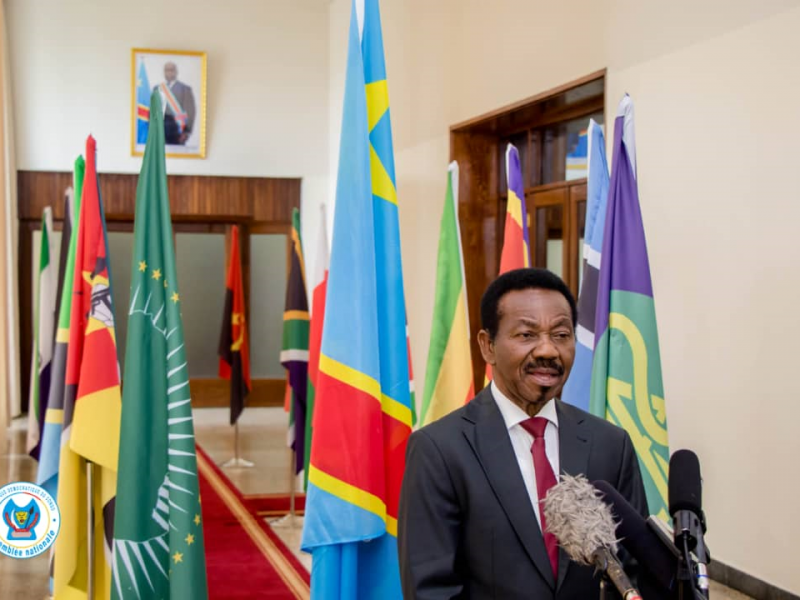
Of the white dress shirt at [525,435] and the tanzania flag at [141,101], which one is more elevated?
the tanzania flag at [141,101]

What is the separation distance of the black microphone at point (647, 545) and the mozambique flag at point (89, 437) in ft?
8.93

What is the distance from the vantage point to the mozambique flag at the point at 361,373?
2.73 metres

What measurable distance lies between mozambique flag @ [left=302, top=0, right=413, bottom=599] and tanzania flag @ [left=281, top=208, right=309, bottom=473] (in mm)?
3804

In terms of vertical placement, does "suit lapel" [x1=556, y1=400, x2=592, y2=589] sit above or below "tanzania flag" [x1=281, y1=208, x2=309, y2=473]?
above

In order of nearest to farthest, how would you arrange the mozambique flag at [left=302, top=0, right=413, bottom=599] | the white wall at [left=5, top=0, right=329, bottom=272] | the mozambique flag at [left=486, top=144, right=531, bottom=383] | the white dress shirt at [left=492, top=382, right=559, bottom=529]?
the white dress shirt at [left=492, top=382, right=559, bottom=529] → the mozambique flag at [left=302, top=0, right=413, bottom=599] → the mozambique flag at [left=486, top=144, right=531, bottom=383] → the white wall at [left=5, top=0, right=329, bottom=272]

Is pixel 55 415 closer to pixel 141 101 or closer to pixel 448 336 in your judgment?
pixel 448 336

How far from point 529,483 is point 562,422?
0.15m

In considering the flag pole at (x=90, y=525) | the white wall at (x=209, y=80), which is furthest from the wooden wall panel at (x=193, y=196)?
the flag pole at (x=90, y=525)

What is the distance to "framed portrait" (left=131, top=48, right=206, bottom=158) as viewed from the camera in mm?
12336

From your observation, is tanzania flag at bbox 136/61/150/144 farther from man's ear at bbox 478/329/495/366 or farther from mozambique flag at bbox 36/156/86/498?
man's ear at bbox 478/329/495/366

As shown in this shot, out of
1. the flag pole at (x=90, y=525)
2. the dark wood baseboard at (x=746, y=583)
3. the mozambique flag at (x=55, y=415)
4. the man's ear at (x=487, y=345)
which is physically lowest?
the dark wood baseboard at (x=746, y=583)

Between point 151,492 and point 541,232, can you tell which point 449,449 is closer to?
point 151,492

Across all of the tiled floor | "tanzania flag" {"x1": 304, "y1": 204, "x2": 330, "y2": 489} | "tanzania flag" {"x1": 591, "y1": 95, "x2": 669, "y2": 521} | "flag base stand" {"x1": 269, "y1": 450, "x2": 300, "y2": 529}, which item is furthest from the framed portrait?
"tanzania flag" {"x1": 591, "y1": 95, "x2": 669, "y2": 521}

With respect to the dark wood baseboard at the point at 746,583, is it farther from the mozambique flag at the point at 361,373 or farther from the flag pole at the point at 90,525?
the flag pole at the point at 90,525
